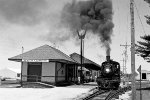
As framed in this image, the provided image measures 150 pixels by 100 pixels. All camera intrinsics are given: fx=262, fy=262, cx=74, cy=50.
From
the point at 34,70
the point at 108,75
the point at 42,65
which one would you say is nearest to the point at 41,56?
the point at 42,65

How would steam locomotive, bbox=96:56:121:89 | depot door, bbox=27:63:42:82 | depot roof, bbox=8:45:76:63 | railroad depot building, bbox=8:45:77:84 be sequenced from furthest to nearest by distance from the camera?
depot door, bbox=27:63:42:82
railroad depot building, bbox=8:45:77:84
depot roof, bbox=8:45:76:63
steam locomotive, bbox=96:56:121:89

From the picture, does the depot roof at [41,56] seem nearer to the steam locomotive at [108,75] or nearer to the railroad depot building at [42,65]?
the railroad depot building at [42,65]

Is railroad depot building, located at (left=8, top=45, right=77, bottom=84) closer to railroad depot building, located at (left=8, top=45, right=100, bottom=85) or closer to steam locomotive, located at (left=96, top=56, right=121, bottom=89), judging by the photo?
railroad depot building, located at (left=8, top=45, right=100, bottom=85)

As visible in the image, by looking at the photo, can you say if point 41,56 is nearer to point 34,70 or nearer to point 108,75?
point 34,70

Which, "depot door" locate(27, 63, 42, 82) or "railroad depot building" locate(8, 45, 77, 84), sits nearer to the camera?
"railroad depot building" locate(8, 45, 77, 84)

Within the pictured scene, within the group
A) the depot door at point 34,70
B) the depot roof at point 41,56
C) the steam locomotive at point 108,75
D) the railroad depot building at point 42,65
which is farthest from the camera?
the depot door at point 34,70

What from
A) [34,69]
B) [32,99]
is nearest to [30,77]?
[34,69]

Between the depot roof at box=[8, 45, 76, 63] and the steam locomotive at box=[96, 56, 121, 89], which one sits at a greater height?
the depot roof at box=[8, 45, 76, 63]

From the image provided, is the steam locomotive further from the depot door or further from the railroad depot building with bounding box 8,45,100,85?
the depot door

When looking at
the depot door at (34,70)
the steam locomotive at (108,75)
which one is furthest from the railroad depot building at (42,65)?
the steam locomotive at (108,75)

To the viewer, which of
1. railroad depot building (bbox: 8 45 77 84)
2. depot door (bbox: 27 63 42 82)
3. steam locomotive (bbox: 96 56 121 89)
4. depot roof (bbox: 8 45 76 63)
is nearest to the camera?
steam locomotive (bbox: 96 56 121 89)

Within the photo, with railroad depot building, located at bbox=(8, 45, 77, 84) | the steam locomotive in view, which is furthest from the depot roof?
the steam locomotive

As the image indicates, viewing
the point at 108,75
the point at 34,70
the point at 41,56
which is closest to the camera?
the point at 108,75

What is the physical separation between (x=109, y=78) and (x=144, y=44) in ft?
33.3
